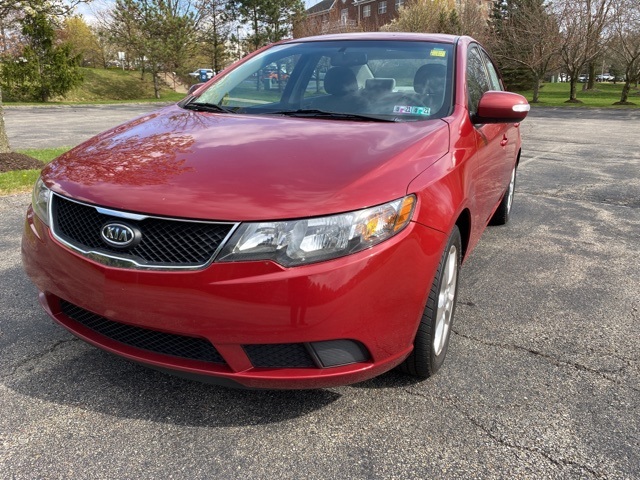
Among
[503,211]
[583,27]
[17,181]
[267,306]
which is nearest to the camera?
[267,306]

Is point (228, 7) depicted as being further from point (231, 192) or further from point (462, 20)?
point (231, 192)

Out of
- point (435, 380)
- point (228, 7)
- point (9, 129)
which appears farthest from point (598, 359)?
point (228, 7)

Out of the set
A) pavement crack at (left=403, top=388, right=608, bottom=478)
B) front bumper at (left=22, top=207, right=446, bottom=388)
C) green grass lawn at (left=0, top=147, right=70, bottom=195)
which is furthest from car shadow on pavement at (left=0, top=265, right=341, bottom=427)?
green grass lawn at (left=0, top=147, right=70, bottom=195)

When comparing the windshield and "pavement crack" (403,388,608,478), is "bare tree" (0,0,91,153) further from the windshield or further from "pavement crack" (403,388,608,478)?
"pavement crack" (403,388,608,478)

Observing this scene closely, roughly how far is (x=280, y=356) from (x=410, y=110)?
1.61 meters

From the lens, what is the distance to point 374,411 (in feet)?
7.20

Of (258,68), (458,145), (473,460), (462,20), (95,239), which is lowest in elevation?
(473,460)

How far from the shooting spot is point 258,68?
363cm

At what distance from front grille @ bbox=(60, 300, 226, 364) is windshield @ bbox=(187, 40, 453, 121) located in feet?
4.85

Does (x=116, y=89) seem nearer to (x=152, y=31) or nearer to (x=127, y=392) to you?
(x=152, y=31)

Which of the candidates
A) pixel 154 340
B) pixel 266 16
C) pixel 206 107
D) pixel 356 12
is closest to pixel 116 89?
pixel 266 16

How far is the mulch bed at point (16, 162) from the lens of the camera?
692cm

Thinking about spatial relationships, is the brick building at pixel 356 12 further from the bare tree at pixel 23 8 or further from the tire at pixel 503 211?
the tire at pixel 503 211

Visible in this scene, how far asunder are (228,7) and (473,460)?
132ft
